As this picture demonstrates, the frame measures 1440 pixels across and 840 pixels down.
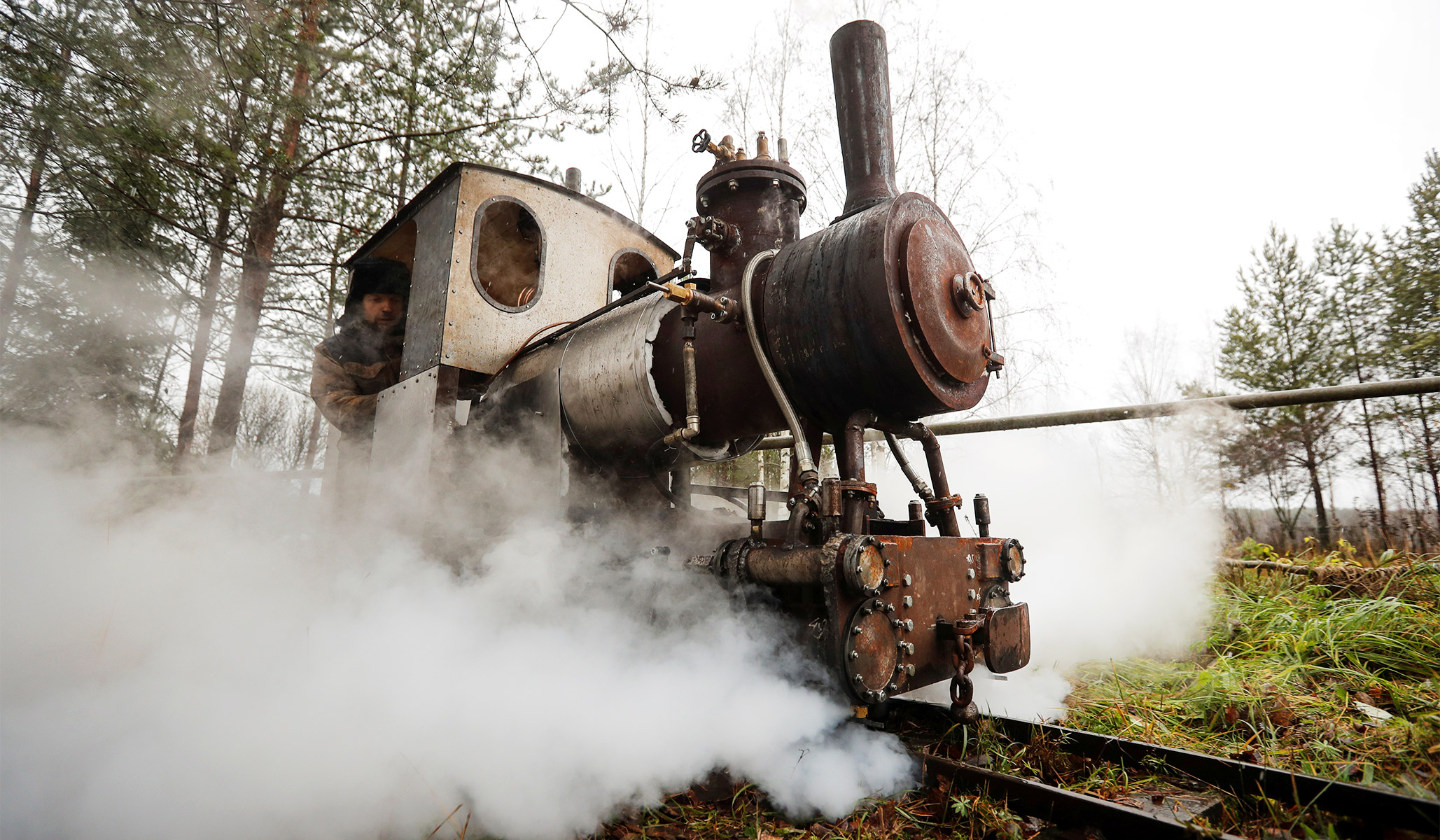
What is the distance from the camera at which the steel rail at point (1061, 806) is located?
4.44 ft

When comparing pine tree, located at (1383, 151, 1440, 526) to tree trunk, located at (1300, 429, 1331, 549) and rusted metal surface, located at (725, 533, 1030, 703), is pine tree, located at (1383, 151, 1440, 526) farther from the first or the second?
rusted metal surface, located at (725, 533, 1030, 703)

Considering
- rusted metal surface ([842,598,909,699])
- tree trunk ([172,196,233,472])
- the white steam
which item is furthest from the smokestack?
tree trunk ([172,196,233,472])

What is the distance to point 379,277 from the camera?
16.0 ft

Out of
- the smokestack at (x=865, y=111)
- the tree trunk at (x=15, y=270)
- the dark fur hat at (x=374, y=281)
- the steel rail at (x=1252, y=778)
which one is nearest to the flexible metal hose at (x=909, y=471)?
the steel rail at (x=1252, y=778)

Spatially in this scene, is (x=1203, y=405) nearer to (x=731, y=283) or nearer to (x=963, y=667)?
(x=963, y=667)

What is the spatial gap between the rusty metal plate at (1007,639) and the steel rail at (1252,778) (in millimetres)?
183

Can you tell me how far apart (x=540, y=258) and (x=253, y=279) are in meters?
4.78

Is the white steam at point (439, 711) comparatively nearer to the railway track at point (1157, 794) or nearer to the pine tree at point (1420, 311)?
the railway track at point (1157, 794)

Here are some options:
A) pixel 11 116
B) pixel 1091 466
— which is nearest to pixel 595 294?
pixel 1091 466

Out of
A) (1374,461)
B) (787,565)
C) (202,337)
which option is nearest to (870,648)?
(787,565)

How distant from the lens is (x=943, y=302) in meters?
1.99

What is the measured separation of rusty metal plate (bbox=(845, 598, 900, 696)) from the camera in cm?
164

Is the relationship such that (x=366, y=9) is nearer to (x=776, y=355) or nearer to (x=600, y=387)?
(x=600, y=387)

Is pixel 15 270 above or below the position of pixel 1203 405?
above
